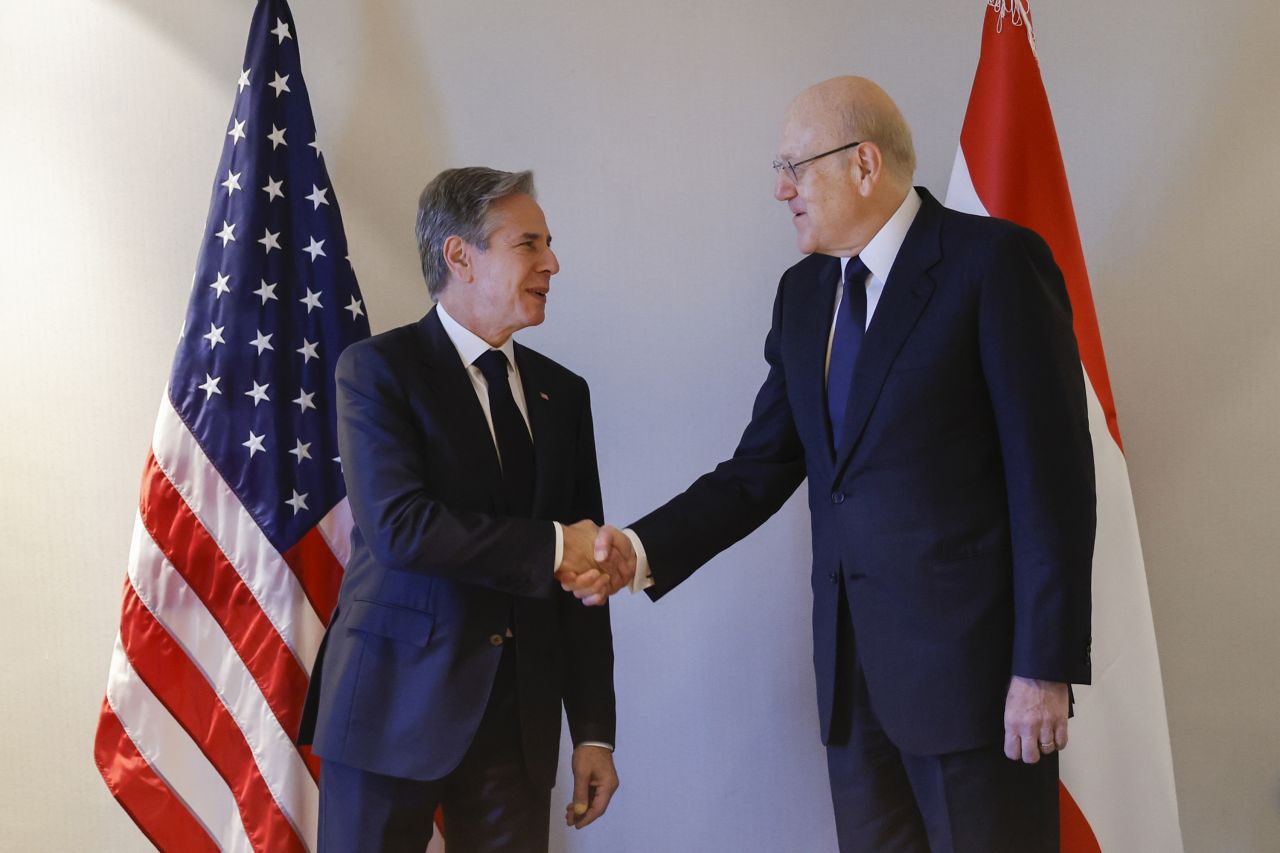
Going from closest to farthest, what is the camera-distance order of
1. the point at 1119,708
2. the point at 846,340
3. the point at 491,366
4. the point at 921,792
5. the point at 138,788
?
the point at 921,792 → the point at 846,340 → the point at 491,366 → the point at 138,788 → the point at 1119,708

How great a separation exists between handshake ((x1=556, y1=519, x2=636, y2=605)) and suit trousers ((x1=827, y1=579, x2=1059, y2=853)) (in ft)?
1.43

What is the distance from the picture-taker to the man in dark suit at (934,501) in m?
1.76

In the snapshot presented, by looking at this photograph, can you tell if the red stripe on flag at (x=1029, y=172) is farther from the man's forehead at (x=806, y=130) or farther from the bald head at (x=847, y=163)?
the man's forehead at (x=806, y=130)

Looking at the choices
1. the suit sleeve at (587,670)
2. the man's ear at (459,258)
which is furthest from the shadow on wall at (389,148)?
the suit sleeve at (587,670)

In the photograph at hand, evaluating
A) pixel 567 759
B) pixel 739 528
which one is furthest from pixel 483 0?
pixel 567 759

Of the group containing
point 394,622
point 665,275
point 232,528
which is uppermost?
point 665,275

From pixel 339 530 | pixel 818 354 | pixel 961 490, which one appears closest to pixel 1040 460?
pixel 961 490

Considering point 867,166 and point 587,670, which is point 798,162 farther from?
point 587,670

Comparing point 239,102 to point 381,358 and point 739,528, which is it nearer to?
point 381,358

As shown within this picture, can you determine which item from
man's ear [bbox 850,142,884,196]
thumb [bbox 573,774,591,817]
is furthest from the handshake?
man's ear [bbox 850,142,884,196]

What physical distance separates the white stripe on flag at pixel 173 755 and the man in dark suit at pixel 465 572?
462mm

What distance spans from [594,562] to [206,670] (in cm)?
96

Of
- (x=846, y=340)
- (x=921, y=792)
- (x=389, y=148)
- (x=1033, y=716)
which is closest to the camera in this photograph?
(x=1033, y=716)

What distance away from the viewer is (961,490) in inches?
71.7
